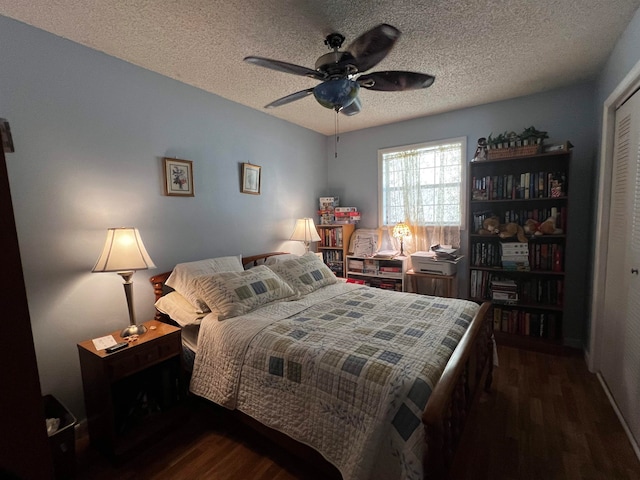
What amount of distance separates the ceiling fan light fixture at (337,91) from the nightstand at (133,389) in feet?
5.68

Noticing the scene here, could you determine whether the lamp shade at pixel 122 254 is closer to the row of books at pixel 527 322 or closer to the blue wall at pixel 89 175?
the blue wall at pixel 89 175

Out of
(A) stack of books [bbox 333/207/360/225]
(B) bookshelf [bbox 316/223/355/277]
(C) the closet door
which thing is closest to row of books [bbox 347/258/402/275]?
(B) bookshelf [bbox 316/223/355/277]

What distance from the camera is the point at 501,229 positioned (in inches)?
115

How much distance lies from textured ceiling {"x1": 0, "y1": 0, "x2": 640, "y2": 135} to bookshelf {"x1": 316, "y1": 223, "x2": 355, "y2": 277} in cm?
183

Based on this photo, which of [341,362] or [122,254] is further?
[122,254]

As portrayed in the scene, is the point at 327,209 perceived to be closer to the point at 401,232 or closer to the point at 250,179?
the point at 401,232

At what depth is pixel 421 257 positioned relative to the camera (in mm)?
3240

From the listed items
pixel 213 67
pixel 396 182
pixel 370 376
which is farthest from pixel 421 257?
pixel 213 67

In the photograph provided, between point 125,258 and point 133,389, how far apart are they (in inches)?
33.3

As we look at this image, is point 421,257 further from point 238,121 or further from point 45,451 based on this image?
point 45,451

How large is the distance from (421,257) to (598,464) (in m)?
1.98

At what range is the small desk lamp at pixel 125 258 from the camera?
178 cm

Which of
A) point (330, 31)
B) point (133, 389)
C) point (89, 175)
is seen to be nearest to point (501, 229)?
point (330, 31)

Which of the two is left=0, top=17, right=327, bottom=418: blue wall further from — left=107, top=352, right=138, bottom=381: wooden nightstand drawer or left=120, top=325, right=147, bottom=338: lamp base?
left=107, top=352, right=138, bottom=381: wooden nightstand drawer
